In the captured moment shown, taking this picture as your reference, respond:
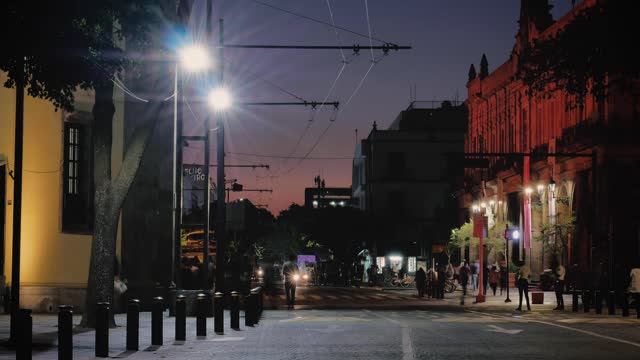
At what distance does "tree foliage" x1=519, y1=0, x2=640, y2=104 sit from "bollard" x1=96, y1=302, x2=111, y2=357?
474 inches

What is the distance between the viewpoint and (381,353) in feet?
53.8

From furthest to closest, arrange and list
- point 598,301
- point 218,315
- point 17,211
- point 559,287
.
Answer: point 559,287 → point 598,301 → point 218,315 → point 17,211

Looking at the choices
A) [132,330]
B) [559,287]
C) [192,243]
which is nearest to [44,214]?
[132,330]

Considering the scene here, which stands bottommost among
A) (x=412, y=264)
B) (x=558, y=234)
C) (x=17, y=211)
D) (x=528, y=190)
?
(x=412, y=264)

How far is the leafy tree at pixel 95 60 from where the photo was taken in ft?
55.7

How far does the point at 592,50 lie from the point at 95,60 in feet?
34.5

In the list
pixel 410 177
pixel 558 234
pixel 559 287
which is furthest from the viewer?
pixel 410 177

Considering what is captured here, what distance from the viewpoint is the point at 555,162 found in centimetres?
5972

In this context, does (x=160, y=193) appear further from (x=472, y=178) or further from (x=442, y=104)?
(x=442, y=104)

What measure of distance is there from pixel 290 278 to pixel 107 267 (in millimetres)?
12275

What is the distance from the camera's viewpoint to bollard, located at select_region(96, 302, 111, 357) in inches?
602

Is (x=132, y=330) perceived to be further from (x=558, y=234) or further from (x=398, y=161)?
(x=398, y=161)

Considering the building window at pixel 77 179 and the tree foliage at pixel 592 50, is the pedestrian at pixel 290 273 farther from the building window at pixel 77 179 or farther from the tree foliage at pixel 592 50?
the tree foliage at pixel 592 50

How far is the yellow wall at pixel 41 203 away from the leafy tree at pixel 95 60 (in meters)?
5.70
